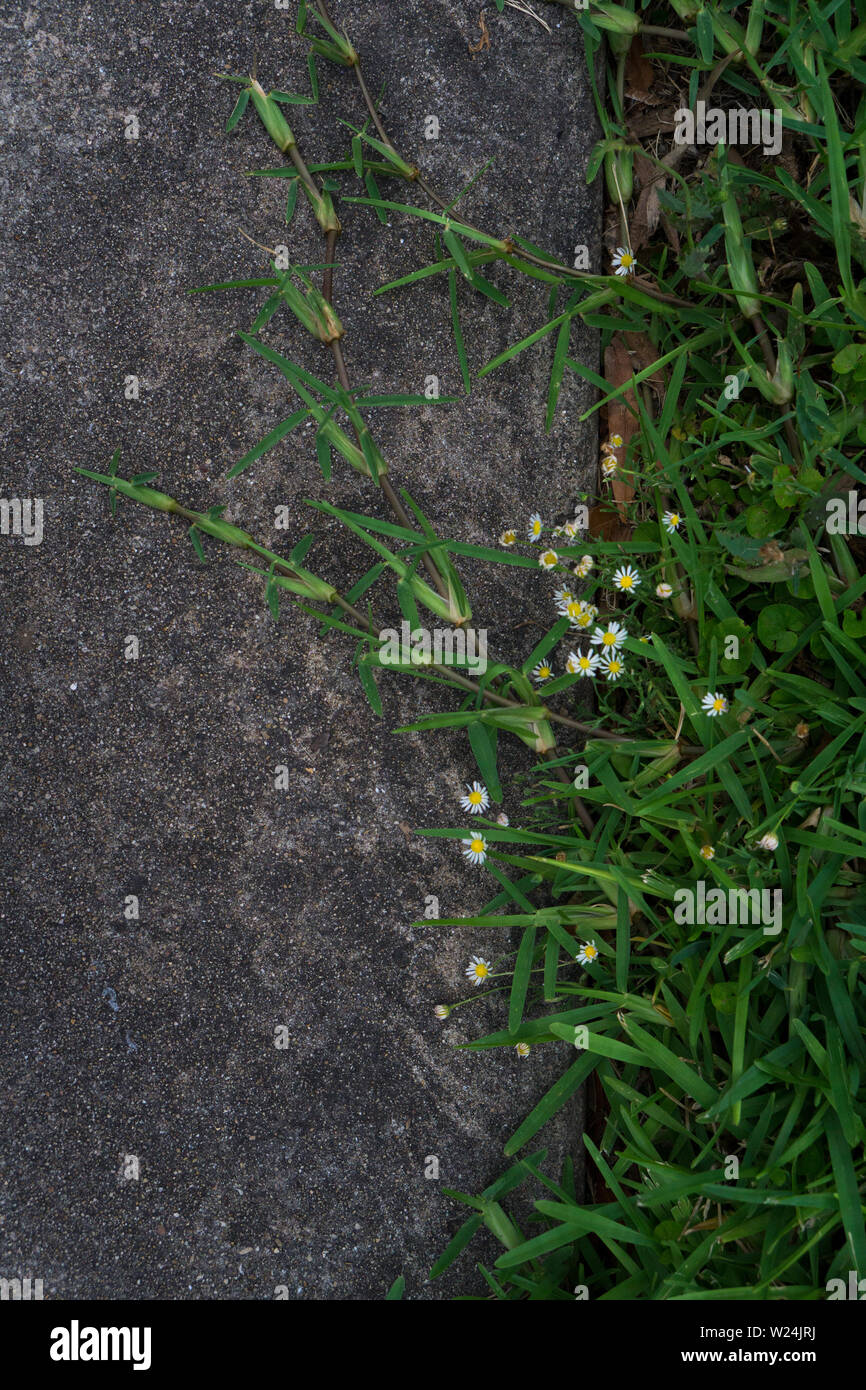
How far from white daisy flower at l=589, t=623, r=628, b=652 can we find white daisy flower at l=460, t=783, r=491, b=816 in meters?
0.39

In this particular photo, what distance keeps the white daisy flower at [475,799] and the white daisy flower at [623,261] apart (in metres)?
1.15

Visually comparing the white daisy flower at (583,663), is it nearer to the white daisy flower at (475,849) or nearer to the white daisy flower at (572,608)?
the white daisy flower at (572,608)

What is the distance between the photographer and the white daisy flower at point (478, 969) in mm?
1793

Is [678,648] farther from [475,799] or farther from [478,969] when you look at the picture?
[478,969]

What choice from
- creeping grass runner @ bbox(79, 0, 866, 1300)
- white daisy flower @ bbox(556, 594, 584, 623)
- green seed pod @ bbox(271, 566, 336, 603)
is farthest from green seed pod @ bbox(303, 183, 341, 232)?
white daisy flower @ bbox(556, 594, 584, 623)

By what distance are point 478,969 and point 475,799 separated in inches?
13.5

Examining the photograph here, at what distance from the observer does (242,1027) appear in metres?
1.89
